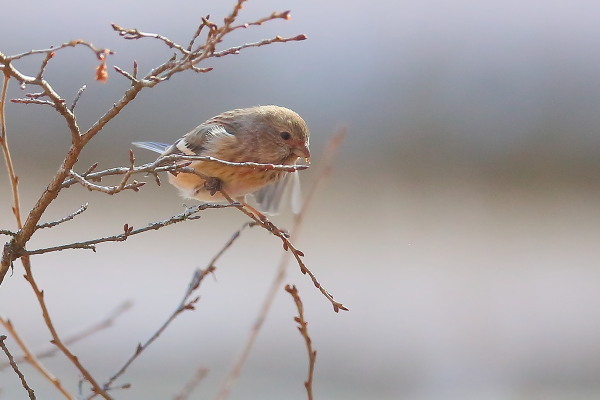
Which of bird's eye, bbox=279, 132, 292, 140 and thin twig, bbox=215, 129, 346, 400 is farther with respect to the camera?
bird's eye, bbox=279, 132, 292, 140

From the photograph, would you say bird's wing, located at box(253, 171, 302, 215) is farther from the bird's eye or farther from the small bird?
the bird's eye

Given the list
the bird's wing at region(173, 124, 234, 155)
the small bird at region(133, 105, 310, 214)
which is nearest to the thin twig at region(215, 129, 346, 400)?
the small bird at region(133, 105, 310, 214)

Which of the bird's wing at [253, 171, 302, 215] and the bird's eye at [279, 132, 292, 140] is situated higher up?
the bird's eye at [279, 132, 292, 140]

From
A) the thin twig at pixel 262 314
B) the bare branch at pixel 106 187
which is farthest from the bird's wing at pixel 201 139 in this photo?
the bare branch at pixel 106 187

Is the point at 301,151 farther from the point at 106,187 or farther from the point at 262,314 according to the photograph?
the point at 106,187

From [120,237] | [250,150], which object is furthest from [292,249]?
[250,150]

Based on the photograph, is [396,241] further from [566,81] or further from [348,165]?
[566,81]

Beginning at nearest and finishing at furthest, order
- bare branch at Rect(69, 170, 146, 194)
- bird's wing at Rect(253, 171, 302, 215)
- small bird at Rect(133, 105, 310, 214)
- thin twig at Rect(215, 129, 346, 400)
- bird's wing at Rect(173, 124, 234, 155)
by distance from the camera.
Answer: bare branch at Rect(69, 170, 146, 194), thin twig at Rect(215, 129, 346, 400), small bird at Rect(133, 105, 310, 214), bird's wing at Rect(173, 124, 234, 155), bird's wing at Rect(253, 171, 302, 215)

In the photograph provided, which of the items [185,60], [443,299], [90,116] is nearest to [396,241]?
[443,299]
